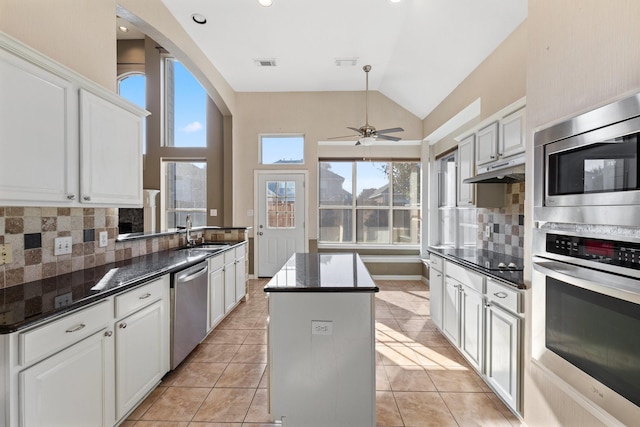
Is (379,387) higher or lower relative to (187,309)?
lower

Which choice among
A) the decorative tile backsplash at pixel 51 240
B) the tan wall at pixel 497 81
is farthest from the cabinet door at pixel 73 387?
the tan wall at pixel 497 81

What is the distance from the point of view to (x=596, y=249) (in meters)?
1.10

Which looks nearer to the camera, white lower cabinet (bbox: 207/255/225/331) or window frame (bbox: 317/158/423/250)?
white lower cabinet (bbox: 207/255/225/331)

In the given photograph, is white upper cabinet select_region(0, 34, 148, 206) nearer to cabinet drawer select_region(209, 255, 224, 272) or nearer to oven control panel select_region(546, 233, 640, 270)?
cabinet drawer select_region(209, 255, 224, 272)

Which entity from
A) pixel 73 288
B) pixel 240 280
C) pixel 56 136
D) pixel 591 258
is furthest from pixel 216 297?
pixel 591 258

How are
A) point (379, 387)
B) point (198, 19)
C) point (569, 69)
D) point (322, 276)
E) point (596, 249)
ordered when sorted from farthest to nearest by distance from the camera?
point (198, 19), point (379, 387), point (322, 276), point (569, 69), point (596, 249)

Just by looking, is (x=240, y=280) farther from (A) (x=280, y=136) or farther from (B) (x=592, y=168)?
(B) (x=592, y=168)

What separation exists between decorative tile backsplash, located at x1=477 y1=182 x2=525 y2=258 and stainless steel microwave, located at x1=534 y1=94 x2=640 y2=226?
1.45 metres

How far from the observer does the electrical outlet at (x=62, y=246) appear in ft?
6.15

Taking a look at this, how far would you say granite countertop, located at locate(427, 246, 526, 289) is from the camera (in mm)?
1883

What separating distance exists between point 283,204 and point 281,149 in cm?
102

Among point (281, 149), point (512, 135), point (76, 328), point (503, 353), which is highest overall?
point (281, 149)

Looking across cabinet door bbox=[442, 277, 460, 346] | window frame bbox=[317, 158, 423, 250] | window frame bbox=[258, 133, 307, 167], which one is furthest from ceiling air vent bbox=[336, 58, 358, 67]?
cabinet door bbox=[442, 277, 460, 346]

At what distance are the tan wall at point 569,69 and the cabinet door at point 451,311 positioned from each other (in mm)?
1037
